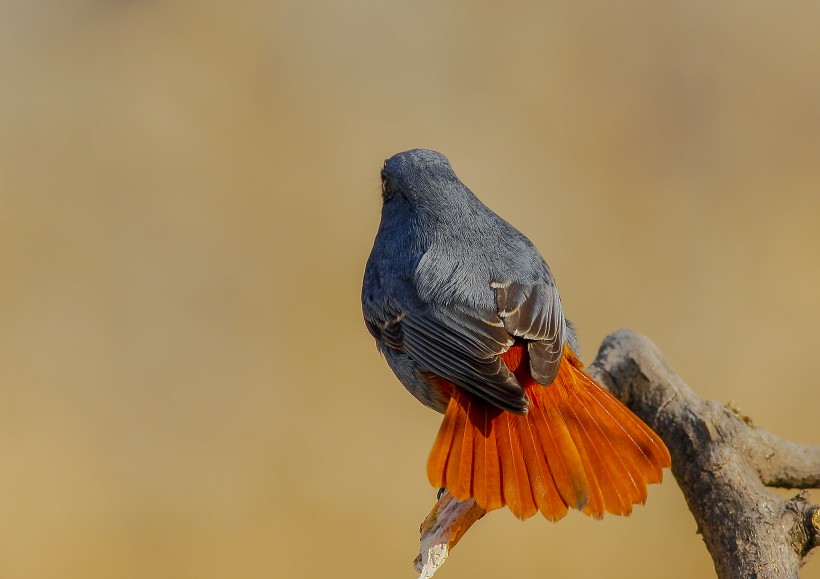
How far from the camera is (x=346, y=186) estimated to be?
7109mm

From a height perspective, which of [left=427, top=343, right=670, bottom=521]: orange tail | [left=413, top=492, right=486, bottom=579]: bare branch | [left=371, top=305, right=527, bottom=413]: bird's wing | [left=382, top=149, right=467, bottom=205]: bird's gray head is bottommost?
[left=413, top=492, right=486, bottom=579]: bare branch

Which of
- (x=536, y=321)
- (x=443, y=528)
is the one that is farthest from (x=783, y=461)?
(x=443, y=528)

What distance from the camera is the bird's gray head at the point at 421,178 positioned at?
3.58 m

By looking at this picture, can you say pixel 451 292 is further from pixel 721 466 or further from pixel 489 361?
pixel 721 466

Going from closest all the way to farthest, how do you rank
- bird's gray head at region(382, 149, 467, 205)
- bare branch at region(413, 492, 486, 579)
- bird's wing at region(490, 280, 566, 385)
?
bare branch at region(413, 492, 486, 579)
bird's wing at region(490, 280, 566, 385)
bird's gray head at region(382, 149, 467, 205)

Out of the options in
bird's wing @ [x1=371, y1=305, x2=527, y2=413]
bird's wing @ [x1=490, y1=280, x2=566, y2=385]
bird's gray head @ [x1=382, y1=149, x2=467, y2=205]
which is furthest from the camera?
bird's gray head @ [x1=382, y1=149, x2=467, y2=205]

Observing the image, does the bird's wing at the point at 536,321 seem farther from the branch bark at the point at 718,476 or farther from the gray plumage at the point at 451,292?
the branch bark at the point at 718,476

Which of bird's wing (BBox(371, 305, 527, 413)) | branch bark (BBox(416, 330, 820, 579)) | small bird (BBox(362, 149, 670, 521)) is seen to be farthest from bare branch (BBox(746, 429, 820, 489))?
bird's wing (BBox(371, 305, 527, 413))

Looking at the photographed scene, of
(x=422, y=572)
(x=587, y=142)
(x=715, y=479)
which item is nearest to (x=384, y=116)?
(x=587, y=142)

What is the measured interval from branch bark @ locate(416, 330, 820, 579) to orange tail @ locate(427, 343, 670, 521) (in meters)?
0.17

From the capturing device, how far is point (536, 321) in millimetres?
3195

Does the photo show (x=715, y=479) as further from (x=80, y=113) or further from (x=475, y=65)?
(x=80, y=113)

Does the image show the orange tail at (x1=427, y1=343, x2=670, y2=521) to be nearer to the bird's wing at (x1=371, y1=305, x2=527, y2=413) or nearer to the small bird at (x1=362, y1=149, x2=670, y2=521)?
the small bird at (x1=362, y1=149, x2=670, y2=521)

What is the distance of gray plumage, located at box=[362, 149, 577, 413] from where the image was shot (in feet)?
10.1
